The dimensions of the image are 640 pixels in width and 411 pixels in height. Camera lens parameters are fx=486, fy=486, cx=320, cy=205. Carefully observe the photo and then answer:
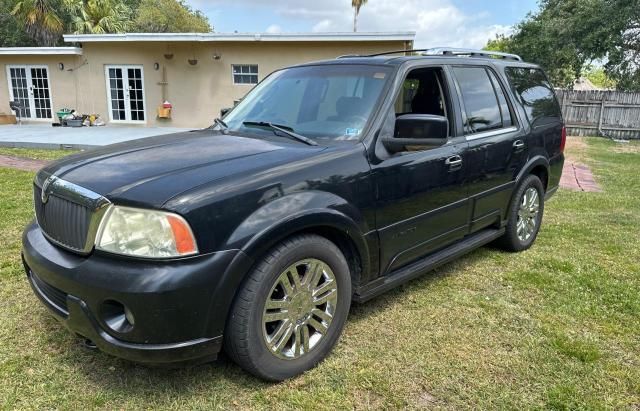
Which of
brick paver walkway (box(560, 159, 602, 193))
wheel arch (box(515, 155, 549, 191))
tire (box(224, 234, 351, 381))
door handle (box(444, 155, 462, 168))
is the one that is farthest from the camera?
brick paver walkway (box(560, 159, 602, 193))

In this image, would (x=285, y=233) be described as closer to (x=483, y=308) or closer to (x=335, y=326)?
(x=335, y=326)

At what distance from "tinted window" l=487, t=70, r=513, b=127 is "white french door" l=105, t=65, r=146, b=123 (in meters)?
15.6

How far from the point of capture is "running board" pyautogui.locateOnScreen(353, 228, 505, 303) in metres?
3.21

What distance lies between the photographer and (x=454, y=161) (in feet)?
12.0

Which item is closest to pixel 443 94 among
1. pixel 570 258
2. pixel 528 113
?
pixel 528 113

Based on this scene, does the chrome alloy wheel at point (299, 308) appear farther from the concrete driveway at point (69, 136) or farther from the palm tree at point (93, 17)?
the palm tree at point (93, 17)

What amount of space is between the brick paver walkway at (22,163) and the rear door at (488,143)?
8.16 meters

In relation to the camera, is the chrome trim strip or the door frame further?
the door frame

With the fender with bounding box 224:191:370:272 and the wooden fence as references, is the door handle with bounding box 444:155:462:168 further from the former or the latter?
the wooden fence

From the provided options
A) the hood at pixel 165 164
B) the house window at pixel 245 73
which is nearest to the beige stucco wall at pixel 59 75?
the house window at pixel 245 73

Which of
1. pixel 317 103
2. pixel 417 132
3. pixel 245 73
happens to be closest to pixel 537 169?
pixel 417 132

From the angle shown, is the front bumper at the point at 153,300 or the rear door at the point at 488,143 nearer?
the front bumper at the point at 153,300

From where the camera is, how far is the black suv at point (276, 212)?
2309 mm

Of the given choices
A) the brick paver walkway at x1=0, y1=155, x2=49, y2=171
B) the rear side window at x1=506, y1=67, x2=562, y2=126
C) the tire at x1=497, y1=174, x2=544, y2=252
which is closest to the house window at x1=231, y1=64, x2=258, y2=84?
the brick paver walkway at x1=0, y1=155, x2=49, y2=171
